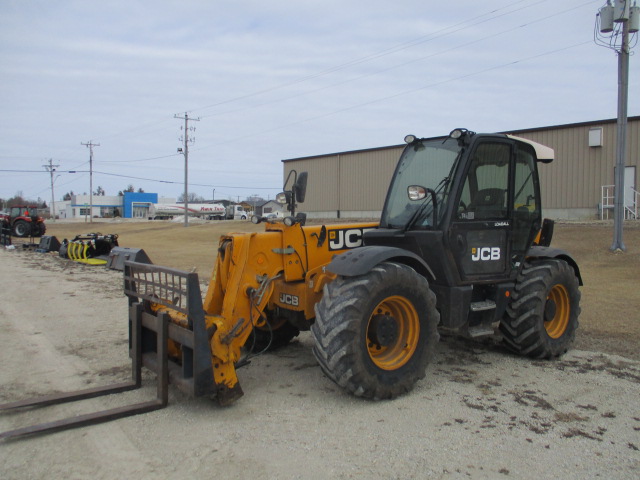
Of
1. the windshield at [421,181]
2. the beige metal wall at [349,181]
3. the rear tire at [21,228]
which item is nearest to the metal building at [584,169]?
the beige metal wall at [349,181]

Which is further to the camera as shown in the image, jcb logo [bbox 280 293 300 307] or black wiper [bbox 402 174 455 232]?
black wiper [bbox 402 174 455 232]

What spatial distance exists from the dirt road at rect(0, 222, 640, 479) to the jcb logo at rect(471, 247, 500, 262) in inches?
46.2

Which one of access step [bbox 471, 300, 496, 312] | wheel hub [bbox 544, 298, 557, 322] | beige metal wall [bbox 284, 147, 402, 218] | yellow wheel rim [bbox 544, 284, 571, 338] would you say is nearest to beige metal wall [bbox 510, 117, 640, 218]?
beige metal wall [bbox 284, 147, 402, 218]

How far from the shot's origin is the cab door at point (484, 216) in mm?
5406

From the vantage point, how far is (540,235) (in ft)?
22.8

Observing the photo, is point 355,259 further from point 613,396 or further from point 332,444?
point 613,396

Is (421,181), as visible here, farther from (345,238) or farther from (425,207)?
(345,238)

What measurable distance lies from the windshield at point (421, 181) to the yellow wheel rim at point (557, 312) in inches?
79.6

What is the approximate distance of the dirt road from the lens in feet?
11.4

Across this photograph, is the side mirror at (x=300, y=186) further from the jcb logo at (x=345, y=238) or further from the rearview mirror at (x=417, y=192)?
the rearview mirror at (x=417, y=192)

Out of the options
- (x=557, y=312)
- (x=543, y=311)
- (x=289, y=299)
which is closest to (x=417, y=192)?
(x=289, y=299)

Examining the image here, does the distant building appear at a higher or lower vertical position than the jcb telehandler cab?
higher

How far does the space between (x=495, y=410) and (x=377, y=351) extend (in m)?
1.12

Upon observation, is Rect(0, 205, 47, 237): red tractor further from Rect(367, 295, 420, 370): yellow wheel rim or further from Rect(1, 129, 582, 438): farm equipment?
Rect(367, 295, 420, 370): yellow wheel rim
